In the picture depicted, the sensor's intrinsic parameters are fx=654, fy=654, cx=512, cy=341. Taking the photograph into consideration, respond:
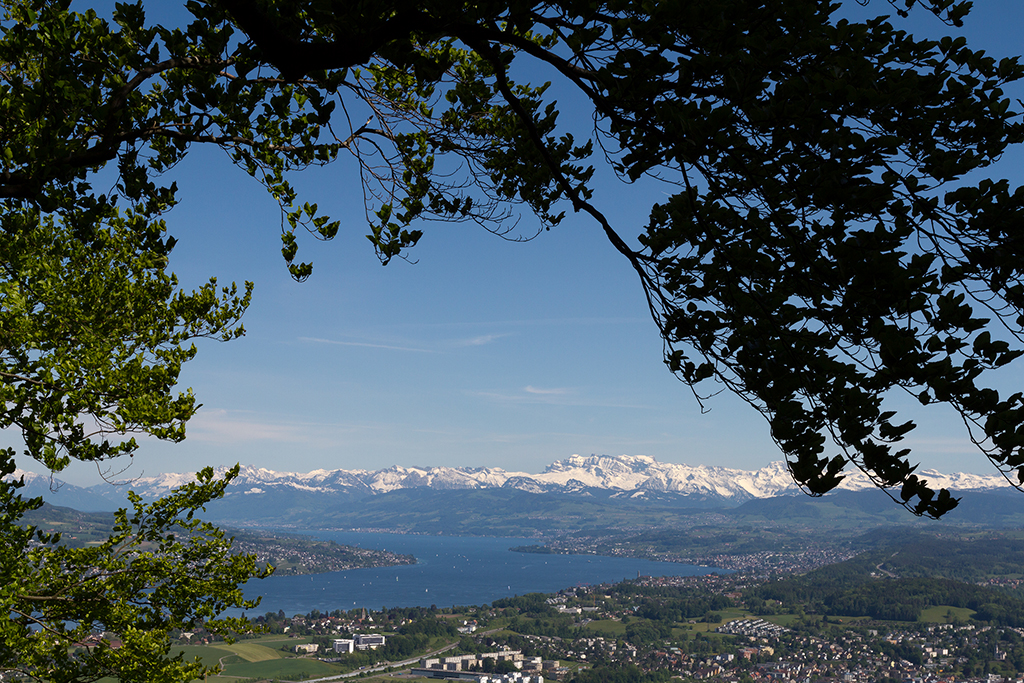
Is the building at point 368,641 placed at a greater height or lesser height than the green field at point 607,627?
greater

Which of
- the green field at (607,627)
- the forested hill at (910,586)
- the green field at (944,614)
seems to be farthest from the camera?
the forested hill at (910,586)

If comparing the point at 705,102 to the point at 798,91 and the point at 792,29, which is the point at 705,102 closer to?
the point at 798,91

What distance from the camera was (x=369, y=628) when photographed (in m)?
106

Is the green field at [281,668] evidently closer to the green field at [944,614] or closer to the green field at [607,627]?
the green field at [607,627]

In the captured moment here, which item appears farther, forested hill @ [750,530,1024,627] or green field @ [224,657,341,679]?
forested hill @ [750,530,1024,627]

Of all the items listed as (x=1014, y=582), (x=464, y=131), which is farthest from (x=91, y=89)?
(x=1014, y=582)

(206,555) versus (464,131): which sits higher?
(464,131)

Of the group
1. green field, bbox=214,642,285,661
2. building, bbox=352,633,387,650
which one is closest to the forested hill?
building, bbox=352,633,387,650

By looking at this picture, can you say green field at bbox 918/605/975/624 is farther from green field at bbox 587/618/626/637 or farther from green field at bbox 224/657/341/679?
green field at bbox 224/657/341/679

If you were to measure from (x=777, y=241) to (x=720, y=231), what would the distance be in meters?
0.32

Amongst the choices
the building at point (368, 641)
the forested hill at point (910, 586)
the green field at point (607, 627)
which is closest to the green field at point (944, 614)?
the forested hill at point (910, 586)

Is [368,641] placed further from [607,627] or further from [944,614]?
[944,614]

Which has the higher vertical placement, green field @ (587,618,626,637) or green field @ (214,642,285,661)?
green field @ (214,642,285,661)

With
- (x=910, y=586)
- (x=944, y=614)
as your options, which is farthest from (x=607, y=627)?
(x=910, y=586)
